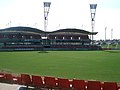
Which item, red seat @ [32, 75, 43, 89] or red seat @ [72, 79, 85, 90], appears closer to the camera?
red seat @ [72, 79, 85, 90]

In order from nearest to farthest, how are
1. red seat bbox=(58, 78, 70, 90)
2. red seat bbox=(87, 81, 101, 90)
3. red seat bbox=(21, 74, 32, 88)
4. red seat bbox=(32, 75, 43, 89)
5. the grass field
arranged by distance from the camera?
red seat bbox=(87, 81, 101, 90), red seat bbox=(58, 78, 70, 90), red seat bbox=(32, 75, 43, 89), red seat bbox=(21, 74, 32, 88), the grass field

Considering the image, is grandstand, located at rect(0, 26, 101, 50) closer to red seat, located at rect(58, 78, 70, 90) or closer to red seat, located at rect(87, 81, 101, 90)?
red seat, located at rect(58, 78, 70, 90)

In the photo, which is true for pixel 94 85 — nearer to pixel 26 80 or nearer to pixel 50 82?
pixel 50 82

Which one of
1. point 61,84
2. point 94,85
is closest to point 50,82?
point 61,84

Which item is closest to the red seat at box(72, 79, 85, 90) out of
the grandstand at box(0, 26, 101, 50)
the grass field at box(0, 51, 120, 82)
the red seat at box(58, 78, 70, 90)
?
the red seat at box(58, 78, 70, 90)

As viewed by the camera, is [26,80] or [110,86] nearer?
[110,86]

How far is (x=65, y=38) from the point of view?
144 metres

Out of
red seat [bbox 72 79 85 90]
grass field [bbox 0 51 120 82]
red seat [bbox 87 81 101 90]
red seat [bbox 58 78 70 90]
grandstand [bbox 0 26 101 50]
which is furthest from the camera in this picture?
grandstand [bbox 0 26 101 50]

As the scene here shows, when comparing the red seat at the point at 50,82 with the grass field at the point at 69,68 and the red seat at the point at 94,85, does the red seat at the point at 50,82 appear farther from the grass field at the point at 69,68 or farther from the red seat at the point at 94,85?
the grass field at the point at 69,68

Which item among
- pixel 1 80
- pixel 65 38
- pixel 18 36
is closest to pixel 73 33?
pixel 65 38

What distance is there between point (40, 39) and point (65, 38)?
1722 cm

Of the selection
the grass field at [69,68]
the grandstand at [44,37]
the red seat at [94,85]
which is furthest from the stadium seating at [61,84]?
the grandstand at [44,37]

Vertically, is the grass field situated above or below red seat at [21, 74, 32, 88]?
below

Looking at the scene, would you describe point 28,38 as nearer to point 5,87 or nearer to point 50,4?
point 50,4
